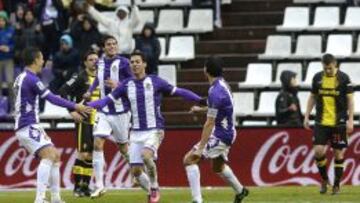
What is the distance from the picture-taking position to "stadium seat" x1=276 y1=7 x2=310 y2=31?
30.6m

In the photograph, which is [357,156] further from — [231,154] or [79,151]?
[79,151]

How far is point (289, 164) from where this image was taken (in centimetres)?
2658

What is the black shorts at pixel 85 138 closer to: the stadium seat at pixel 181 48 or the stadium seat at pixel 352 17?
the stadium seat at pixel 181 48

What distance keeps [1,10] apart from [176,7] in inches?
167

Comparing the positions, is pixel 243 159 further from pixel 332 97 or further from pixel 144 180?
pixel 144 180

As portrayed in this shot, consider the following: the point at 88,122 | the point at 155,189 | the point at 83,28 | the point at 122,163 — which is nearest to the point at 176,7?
the point at 83,28

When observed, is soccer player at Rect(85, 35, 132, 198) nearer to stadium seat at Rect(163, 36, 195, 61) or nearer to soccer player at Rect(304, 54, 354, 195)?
soccer player at Rect(304, 54, 354, 195)

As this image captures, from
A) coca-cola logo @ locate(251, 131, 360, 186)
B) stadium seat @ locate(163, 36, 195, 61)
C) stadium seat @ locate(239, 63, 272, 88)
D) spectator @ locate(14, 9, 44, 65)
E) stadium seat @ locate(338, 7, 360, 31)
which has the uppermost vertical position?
stadium seat @ locate(338, 7, 360, 31)

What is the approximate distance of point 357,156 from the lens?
86.2 feet

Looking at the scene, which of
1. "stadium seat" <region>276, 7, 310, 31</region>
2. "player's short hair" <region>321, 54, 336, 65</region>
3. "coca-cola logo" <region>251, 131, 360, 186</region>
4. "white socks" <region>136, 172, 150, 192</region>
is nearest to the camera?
"white socks" <region>136, 172, 150, 192</region>

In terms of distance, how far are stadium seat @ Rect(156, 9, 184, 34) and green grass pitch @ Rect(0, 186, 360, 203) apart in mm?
7823

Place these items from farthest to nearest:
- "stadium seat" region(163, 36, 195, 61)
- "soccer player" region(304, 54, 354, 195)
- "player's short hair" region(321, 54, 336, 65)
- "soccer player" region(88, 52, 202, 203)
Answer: "stadium seat" region(163, 36, 195, 61) < "soccer player" region(304, 54, 354, 195) < "player's short hair" region(321, 54, 336, 65) < "soccer player" region(88, 52, 202, 203)

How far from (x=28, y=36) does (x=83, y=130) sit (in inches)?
294

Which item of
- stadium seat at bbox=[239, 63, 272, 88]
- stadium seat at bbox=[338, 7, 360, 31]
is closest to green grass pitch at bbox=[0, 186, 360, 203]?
stadium seat at bbox=[239, 63, 272, 88]
